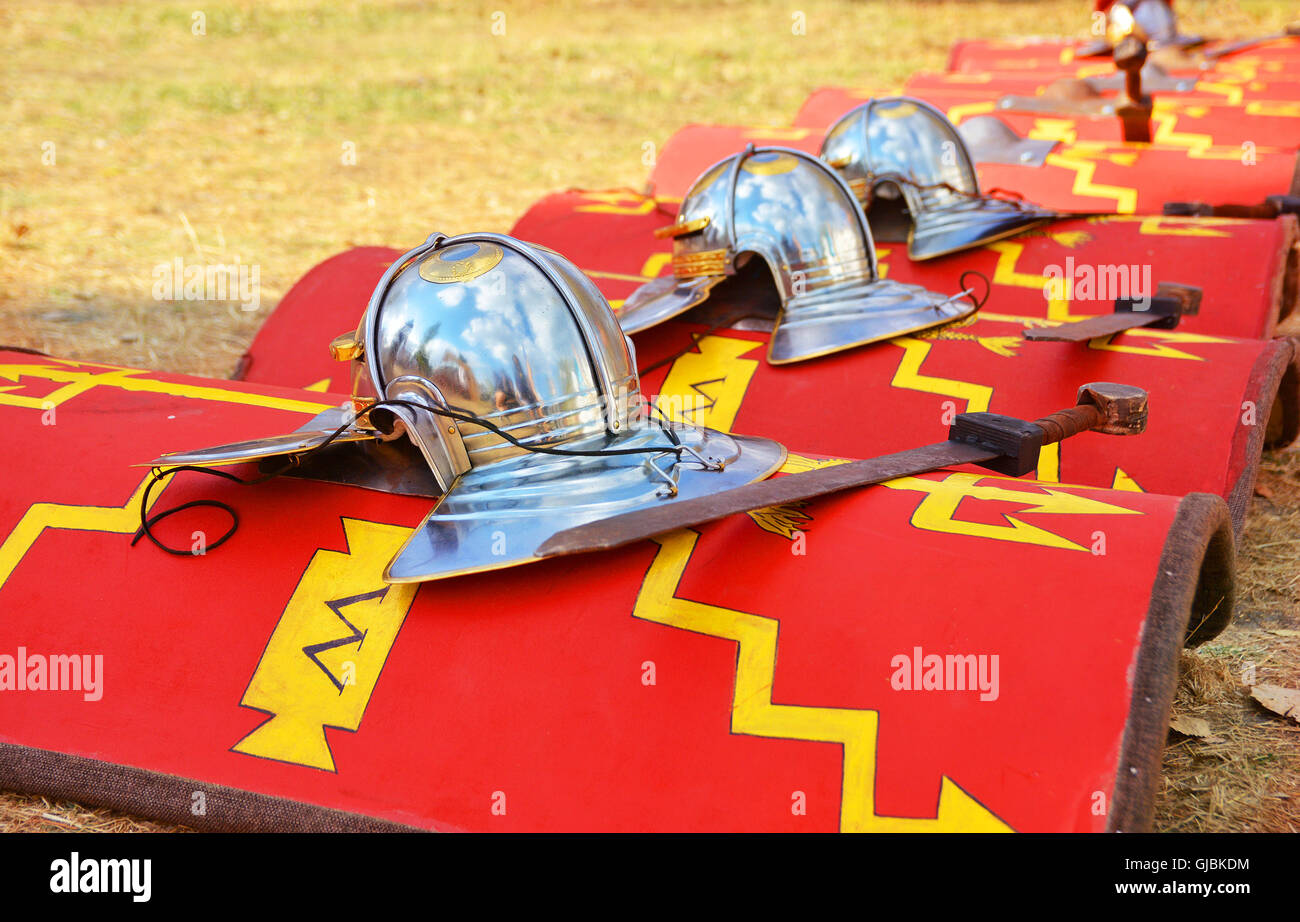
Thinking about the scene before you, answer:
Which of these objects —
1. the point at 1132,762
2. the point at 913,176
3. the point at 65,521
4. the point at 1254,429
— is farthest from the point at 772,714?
the point at 913,176

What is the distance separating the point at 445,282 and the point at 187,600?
82 centimetres

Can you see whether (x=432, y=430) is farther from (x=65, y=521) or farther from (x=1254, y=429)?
(x=1254, y=429)

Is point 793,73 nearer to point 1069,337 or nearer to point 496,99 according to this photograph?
point 496,99

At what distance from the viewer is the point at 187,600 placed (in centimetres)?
241

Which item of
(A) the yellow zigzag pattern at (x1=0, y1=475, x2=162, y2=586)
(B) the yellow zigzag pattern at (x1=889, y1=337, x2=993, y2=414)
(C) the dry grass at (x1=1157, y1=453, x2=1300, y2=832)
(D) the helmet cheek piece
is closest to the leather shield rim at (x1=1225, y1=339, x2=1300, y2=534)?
(C) the dry grass at (x1=1157, y1=453, x2=1300, y2=832)

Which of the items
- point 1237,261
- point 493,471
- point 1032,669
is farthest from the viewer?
point 1237,261

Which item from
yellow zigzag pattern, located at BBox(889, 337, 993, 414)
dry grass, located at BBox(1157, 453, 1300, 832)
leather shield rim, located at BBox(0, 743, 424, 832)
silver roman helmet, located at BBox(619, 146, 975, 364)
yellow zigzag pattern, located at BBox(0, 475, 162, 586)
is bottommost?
dry grass, located at BBox(1157, 453, 1300, 832)

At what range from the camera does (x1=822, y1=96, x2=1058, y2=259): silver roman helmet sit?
15.1ft

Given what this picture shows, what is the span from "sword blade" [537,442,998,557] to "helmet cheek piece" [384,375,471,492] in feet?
1.18

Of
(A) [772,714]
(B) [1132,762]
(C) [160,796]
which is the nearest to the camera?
(B) [1132,762]

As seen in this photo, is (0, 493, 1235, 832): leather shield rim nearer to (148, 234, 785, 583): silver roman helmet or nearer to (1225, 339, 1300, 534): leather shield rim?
(148, 234, 785, 583): silver roman helmet

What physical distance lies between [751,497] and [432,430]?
2.20 feet

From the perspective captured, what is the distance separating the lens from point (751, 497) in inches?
83.5

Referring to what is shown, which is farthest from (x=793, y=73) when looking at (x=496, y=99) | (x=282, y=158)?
(x=282, y=158)
